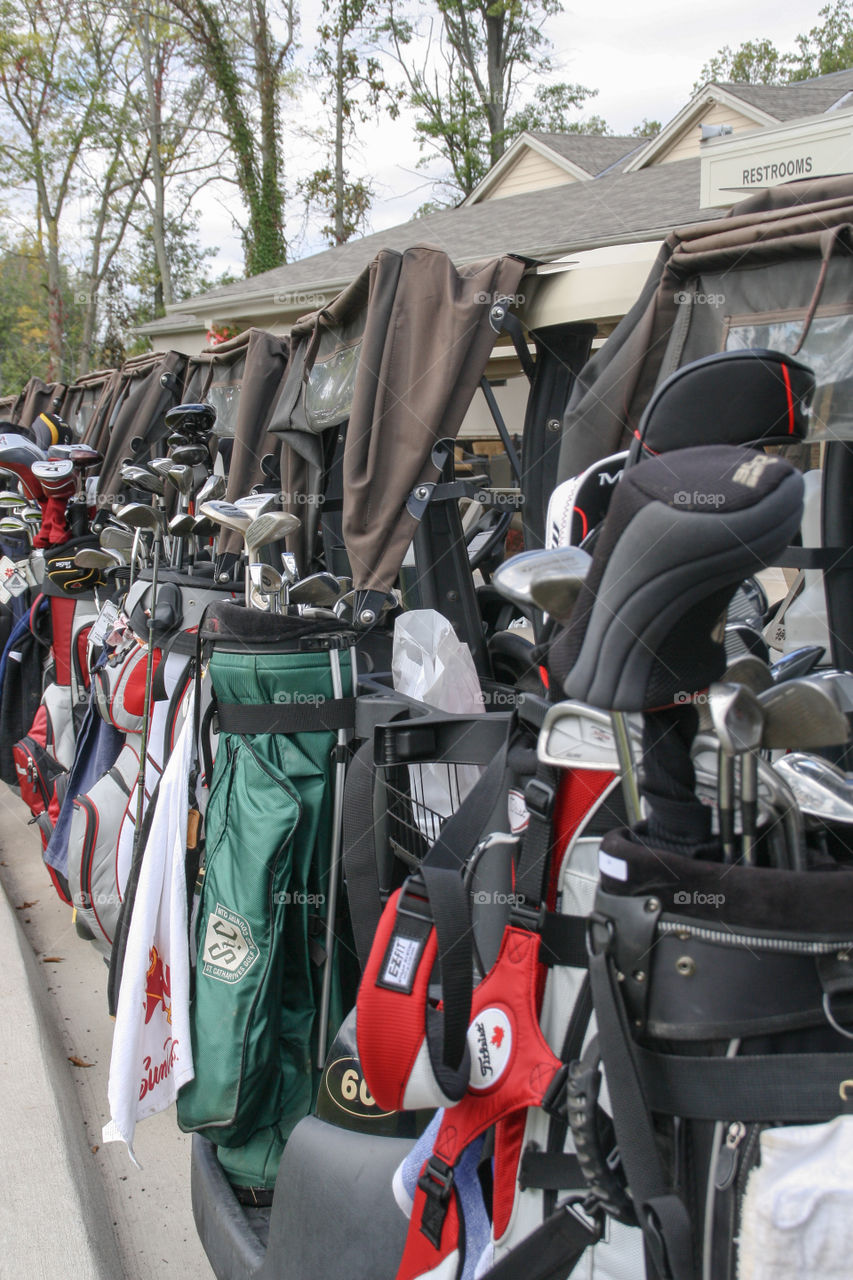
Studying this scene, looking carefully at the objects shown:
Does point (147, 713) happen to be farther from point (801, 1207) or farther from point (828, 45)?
point (828, 45)

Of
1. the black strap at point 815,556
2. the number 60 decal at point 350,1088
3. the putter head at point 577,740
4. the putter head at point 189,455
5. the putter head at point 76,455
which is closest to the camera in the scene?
the putter head at point 577,740

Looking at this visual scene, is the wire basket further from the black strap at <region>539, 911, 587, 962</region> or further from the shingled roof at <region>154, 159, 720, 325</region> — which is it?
the shingled roof at <region>154, 159, 720, 325</region>

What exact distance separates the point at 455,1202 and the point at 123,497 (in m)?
4.15

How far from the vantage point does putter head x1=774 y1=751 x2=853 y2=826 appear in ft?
2.99

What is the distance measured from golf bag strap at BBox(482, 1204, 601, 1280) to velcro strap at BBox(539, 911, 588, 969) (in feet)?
0.84

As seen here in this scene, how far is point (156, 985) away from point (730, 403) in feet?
5.75

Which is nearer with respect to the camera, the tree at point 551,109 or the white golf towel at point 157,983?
the white golf towel at point 157,983

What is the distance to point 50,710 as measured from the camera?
4.04 m

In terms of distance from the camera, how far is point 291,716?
2.00 meters

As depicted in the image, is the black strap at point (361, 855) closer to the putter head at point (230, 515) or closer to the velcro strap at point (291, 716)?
the velcro strap at point (291, 716)

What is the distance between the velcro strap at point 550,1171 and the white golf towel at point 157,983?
108 cm

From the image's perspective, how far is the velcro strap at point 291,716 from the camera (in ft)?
6.56

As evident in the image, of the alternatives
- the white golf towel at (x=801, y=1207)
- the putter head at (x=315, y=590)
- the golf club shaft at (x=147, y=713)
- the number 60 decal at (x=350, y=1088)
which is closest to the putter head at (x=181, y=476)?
the golf club shaft at (x=147, y=713)

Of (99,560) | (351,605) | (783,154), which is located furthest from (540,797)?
(99,560)
